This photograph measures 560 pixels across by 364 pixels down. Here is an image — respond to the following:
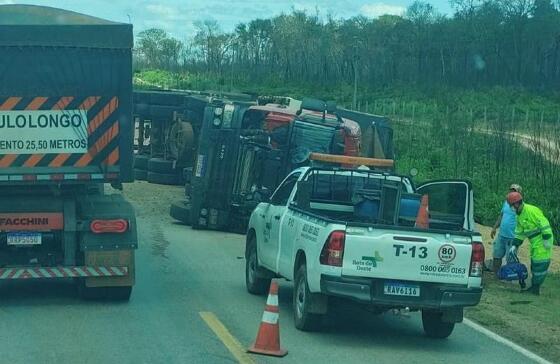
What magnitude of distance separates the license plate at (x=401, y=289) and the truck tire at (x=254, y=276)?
10.6 ft

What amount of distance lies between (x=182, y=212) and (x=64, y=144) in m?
10.2

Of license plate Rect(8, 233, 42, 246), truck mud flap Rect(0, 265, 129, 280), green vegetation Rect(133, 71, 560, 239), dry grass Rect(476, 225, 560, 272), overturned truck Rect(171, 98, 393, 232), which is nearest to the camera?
truck mud flap Rect(0, 265, 129, 280)

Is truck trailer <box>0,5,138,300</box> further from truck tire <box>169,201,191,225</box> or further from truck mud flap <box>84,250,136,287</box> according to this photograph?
truck tire <box>169,201,191,225</box>

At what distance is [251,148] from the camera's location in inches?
837

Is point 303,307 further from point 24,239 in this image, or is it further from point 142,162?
point 142,162

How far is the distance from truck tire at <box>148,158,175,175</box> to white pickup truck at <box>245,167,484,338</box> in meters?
17.8

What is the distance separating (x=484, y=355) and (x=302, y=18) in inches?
3301

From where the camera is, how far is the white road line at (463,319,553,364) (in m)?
10.9

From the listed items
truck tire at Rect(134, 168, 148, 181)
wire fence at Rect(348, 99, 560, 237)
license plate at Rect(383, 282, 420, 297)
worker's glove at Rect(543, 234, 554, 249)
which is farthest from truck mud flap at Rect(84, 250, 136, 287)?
truck tire at Rect(134, 168, 148, 181)

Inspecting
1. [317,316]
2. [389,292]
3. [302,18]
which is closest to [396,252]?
[389,292]

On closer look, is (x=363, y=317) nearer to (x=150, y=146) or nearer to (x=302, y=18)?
(x=150, y=146)

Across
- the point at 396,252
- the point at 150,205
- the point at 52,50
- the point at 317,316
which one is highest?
the point at 52,50

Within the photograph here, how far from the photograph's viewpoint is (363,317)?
13172mm

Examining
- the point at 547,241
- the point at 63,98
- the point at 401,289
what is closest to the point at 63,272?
the point at 63,98
